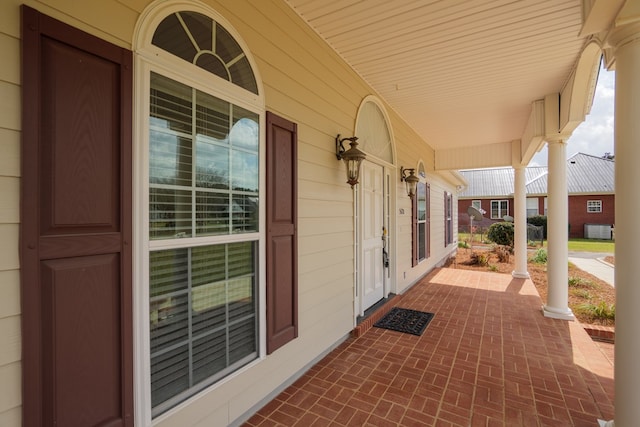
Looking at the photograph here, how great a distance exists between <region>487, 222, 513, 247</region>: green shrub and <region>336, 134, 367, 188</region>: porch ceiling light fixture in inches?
424

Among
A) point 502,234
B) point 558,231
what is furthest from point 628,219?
point 502,234

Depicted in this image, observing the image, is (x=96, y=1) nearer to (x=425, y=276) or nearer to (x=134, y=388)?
(x=134, y=388)

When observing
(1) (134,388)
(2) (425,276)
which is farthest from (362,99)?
(2) (425,276)

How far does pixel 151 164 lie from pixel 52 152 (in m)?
0.40

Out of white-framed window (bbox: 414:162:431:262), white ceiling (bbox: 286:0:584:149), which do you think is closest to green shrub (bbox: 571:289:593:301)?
white-framed window (bbox: 414:162:431:262)

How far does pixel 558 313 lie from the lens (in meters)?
4.16

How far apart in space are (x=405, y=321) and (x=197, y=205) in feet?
10.8

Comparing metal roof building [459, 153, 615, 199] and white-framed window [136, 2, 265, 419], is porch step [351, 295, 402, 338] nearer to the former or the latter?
white-framed window [136, 2, 265, 419]

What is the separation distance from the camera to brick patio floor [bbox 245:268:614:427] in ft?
7.20

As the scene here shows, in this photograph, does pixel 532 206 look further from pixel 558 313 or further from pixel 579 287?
pixel 558 313

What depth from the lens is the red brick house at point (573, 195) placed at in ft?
56.2

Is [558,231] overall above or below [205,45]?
below

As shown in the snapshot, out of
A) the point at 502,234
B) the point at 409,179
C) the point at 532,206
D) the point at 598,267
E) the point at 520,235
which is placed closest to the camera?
the point at 409,179

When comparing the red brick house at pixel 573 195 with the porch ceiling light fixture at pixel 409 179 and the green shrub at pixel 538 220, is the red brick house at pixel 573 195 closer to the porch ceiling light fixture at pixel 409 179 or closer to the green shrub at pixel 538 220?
the green shrub at pixel 538 220
